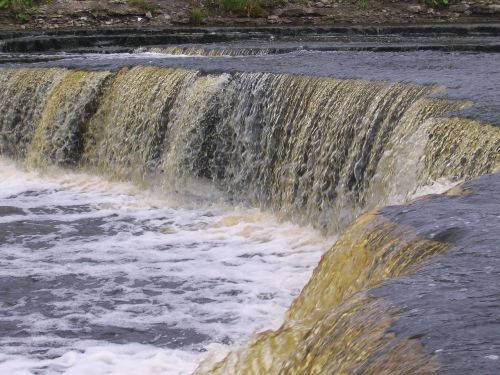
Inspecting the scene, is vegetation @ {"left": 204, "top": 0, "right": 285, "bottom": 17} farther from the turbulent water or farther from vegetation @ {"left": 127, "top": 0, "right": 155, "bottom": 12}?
the turbulent water

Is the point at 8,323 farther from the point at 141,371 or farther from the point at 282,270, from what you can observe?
the point at 282,270

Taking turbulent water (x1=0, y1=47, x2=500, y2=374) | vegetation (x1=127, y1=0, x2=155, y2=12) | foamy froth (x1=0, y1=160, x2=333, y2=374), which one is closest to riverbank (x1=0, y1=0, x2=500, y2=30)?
vegetation (x1=127, y1=0, x2=155, y2=12)

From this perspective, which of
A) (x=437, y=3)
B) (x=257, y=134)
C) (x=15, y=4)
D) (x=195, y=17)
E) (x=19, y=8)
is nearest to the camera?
(x=257, y=134)

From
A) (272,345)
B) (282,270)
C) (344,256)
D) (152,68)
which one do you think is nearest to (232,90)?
(152,68)

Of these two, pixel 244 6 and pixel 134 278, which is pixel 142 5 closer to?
pixel 244 6

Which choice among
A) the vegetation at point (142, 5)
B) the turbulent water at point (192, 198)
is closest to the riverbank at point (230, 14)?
the vegetation at point (142, 5)

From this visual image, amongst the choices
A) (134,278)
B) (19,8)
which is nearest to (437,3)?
(19,8)

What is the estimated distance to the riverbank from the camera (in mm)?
21500

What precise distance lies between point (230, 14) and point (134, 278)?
1565 centimetres

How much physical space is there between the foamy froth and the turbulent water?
20mm

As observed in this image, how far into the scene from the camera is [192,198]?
10984mm

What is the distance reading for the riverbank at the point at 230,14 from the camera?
21.5 metres

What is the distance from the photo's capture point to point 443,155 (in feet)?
25.4

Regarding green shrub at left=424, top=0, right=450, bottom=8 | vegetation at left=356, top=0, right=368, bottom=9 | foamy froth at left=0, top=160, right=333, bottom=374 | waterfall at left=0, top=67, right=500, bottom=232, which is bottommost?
foamy froth at left=0, top=160, right=333, bottom=374
